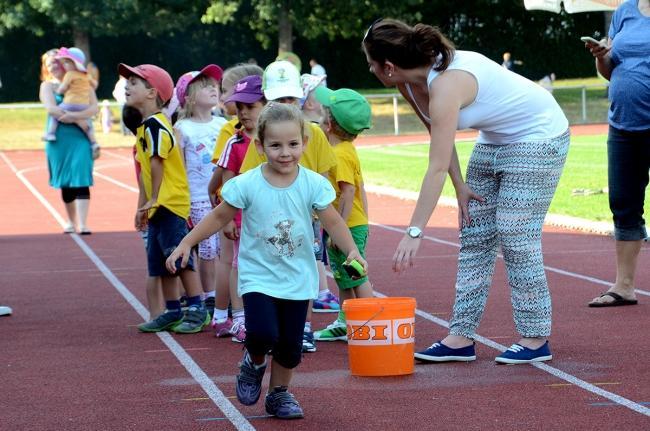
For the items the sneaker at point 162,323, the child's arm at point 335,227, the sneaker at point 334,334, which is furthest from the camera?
the sneaker at point 162,323

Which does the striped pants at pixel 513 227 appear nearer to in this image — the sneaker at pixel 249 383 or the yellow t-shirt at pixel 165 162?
the sneaker at pixel 249 383

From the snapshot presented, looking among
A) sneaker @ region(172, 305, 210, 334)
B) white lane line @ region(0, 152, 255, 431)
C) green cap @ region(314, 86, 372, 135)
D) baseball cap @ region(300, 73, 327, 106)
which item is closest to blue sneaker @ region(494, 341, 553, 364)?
white lane line @ region(0, 152, 255, 431)

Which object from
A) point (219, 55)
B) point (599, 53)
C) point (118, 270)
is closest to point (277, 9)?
point (219, 55)

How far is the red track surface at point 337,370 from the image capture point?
5.76 meters

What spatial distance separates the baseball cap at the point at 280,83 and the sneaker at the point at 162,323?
6.06 ft

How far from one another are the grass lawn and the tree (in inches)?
771

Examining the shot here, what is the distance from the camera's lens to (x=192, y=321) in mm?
8367

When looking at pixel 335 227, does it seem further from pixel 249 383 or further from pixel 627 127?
pixel 627 127

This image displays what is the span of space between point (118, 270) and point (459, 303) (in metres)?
5.37

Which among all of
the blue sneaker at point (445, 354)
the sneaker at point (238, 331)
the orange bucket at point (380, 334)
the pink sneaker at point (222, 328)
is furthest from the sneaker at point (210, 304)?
the orange bucket at point (380, 334)

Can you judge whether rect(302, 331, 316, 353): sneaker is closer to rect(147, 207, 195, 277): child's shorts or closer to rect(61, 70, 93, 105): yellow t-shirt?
rect(147, 207, 195, 277): child's shorts

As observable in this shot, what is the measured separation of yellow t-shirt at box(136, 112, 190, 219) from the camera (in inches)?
325

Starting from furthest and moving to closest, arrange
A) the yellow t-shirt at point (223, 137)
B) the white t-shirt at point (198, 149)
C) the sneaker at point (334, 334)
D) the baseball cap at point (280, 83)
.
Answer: the white t-shirt at point (198, 149) → the yellow t-shirt at point (223, 137) → the sneaker at point (334, 334) → the baseball cap at point (280, 83)

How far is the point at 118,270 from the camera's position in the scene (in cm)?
1178
